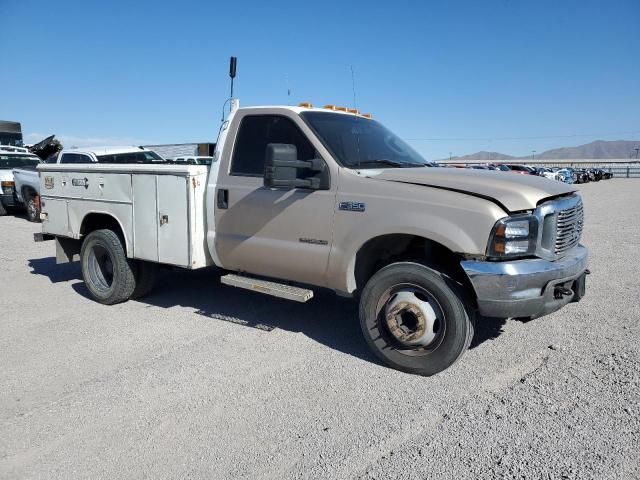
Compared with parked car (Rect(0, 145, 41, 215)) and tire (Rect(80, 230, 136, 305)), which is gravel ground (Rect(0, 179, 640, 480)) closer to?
tire (Rect(80, 230, 136, 305))

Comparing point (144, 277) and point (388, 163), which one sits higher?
point (388, 163)

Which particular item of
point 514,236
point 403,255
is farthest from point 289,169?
point 514,236

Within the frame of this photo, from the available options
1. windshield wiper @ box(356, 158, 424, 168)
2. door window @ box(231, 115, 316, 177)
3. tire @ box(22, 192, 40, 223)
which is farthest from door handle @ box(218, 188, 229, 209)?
tire @ box(22, 192, 40, 223)

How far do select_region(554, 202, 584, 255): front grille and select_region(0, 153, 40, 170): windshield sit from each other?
16.4 m

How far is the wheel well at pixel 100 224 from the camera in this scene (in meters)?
6.07

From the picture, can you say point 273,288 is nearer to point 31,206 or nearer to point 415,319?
point 415,319

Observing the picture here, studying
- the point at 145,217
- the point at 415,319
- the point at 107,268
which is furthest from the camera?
the point at 107,268

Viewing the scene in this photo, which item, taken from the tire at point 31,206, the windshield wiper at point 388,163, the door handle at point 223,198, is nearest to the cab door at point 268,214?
the door handle at point 223,198

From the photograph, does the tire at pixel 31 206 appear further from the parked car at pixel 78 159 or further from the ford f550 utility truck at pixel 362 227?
A: the ford f550 utility truck at pixel 362 227

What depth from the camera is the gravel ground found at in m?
2.86

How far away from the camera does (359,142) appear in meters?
4.79

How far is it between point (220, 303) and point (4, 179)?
40.4 feet

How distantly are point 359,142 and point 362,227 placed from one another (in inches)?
41.0

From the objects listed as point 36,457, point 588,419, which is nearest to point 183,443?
point 36,457
